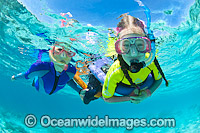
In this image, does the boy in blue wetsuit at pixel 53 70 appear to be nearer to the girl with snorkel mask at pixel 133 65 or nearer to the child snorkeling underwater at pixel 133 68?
the child snorkeling underwater at pixel 133 68

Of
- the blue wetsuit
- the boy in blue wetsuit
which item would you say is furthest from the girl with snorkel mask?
the blue wetsuit

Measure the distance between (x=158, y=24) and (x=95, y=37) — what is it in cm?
414

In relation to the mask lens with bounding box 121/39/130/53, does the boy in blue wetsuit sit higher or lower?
higher

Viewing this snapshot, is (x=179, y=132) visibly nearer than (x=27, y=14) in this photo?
No

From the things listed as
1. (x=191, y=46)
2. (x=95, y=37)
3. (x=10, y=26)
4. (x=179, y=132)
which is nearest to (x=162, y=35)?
(x=95, y=37)

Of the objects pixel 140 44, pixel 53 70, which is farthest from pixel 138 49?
pixel 53 70

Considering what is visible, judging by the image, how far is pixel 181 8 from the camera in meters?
8.23

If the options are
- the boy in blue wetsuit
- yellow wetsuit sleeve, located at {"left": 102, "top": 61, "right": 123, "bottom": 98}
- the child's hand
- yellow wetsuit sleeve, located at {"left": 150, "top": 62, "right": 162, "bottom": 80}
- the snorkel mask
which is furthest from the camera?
the boy in blue wetsuit

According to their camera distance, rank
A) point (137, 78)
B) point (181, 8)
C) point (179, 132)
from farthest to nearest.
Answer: point (179, 132)
point (181, 8)
point (137, 78)

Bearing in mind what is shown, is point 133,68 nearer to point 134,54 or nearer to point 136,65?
point 136,65

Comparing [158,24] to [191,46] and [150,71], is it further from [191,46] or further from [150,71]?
[191,46]

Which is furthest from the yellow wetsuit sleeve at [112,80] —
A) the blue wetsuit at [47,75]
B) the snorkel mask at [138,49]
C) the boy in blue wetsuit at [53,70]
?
the blue wetsuit at [47,75]

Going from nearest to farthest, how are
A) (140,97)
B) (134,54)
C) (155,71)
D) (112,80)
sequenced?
1. (134,54)
2. (140,97)
3. (112,80)
4. (155,71)

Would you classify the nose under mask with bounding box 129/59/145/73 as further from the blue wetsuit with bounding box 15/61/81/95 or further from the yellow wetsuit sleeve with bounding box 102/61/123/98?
the blue wetsuit with bounding box 15/61/81/95
